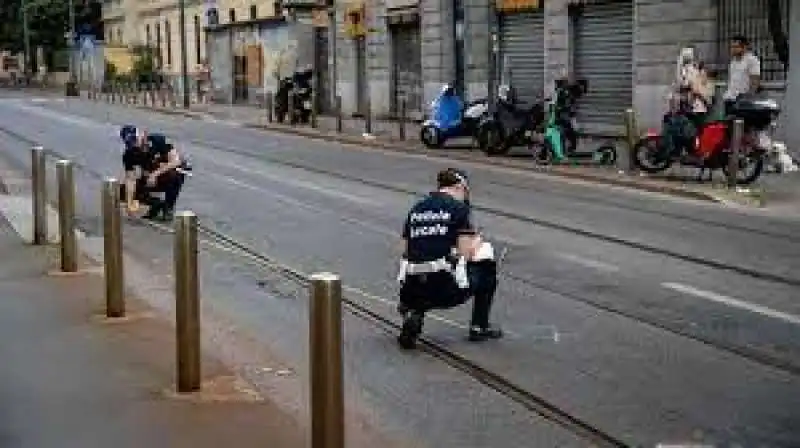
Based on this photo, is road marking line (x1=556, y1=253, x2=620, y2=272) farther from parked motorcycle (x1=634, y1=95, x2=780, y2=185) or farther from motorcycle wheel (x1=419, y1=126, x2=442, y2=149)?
motorcycle wheel (x1=419, y1=126, x2=442, y2=149)

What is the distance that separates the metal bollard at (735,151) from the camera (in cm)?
1792

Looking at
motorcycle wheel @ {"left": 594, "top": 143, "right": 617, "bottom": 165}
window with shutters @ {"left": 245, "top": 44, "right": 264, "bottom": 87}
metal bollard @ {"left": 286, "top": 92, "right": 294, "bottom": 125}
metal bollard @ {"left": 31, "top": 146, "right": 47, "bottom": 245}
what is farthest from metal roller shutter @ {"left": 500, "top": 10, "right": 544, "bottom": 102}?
metal bollard @ {"left": 31, "top": 146, "right": 47, "bottom": 245}

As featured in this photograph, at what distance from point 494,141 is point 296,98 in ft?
49.3

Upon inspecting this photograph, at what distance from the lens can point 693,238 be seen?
13695 millimetres

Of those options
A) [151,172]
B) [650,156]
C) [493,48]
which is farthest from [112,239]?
[493,48]

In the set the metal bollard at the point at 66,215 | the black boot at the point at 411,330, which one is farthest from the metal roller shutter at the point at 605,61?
the black boot at the point at 411,330

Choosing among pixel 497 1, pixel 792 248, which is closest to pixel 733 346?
pixel 792 248

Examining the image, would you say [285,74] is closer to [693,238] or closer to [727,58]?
[727,58]

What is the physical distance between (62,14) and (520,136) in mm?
77397

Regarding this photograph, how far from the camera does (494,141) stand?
25.8 metres

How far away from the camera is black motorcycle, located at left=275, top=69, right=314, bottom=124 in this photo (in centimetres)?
3991

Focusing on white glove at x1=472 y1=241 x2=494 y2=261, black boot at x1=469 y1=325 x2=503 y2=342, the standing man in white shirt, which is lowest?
black boot at x1=469 y1=325 x2=503 y2=342

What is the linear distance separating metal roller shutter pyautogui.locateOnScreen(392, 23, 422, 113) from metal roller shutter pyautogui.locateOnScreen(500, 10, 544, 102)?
5159 millimetres

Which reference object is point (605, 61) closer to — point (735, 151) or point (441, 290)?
point (735, 151)
